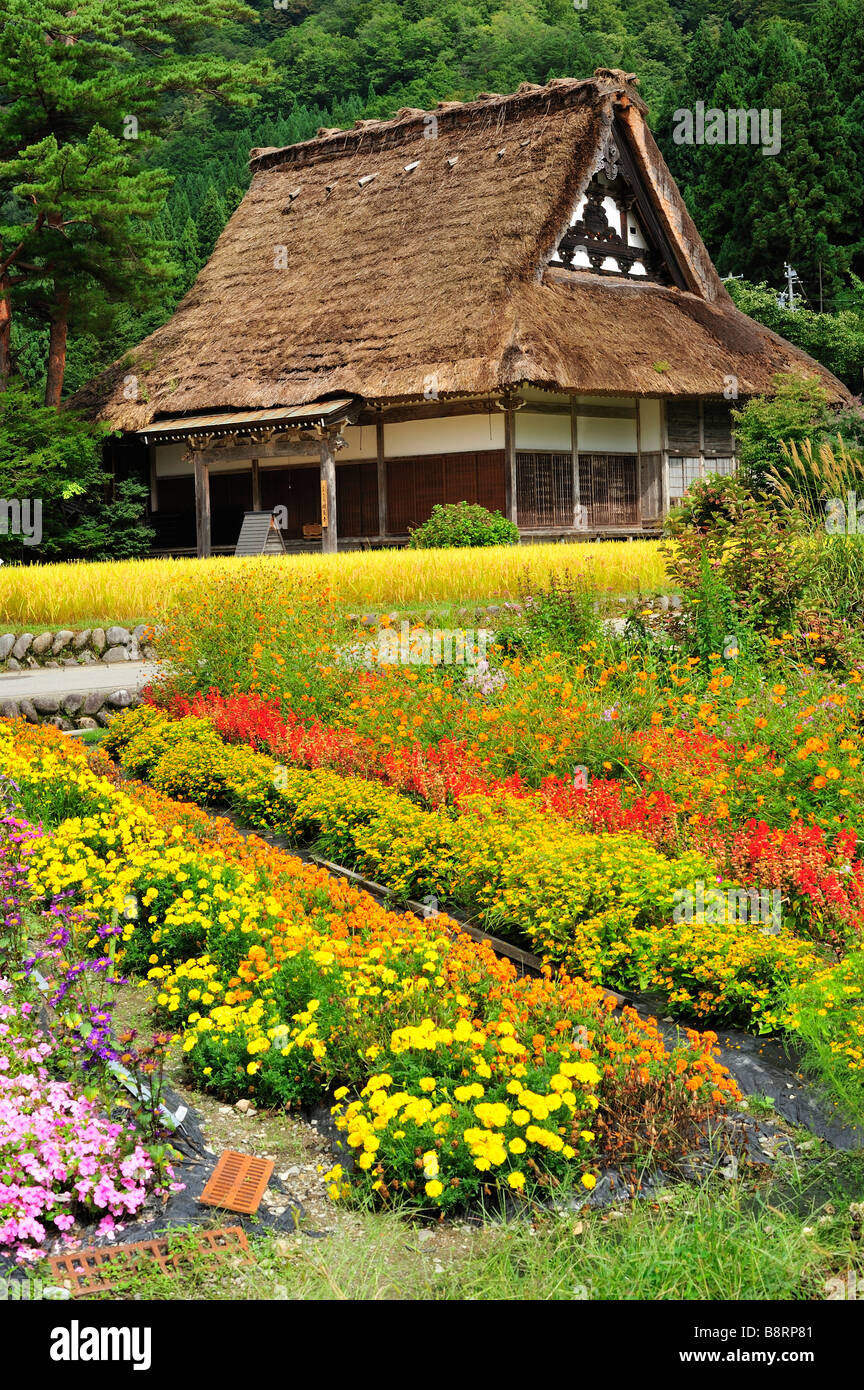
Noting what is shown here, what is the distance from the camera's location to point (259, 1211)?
379 cm

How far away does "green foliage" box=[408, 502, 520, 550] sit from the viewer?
18359mm

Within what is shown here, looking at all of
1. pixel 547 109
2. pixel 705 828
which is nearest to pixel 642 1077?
pixel 705 828

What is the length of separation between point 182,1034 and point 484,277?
1807cm

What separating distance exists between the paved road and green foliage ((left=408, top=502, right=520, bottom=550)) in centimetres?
688

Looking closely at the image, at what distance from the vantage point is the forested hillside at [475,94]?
24.5m

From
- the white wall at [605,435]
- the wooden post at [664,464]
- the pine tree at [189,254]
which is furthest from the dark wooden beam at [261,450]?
the pine tree at [189,254]

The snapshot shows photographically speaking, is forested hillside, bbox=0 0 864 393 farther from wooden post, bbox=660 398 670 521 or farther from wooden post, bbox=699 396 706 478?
wooden post, bbox=660 398 670 521

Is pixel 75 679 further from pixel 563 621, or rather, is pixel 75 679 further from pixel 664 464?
pixel 664 464

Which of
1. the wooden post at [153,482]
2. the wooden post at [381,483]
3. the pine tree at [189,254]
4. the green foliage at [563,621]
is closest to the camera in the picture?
the green foliage at [563,621]

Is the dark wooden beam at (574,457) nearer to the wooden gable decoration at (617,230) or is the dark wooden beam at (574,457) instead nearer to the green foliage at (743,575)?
the wooden gable decoration at (617,230)

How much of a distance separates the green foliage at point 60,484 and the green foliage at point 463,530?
6.74m

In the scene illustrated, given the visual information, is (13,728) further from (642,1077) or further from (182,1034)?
(642,1077)

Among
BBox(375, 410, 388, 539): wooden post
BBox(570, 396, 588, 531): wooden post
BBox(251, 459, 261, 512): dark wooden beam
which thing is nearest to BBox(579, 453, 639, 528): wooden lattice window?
BBox(570, 396, 588, 531): wooden post

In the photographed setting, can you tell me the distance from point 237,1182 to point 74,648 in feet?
30.5
